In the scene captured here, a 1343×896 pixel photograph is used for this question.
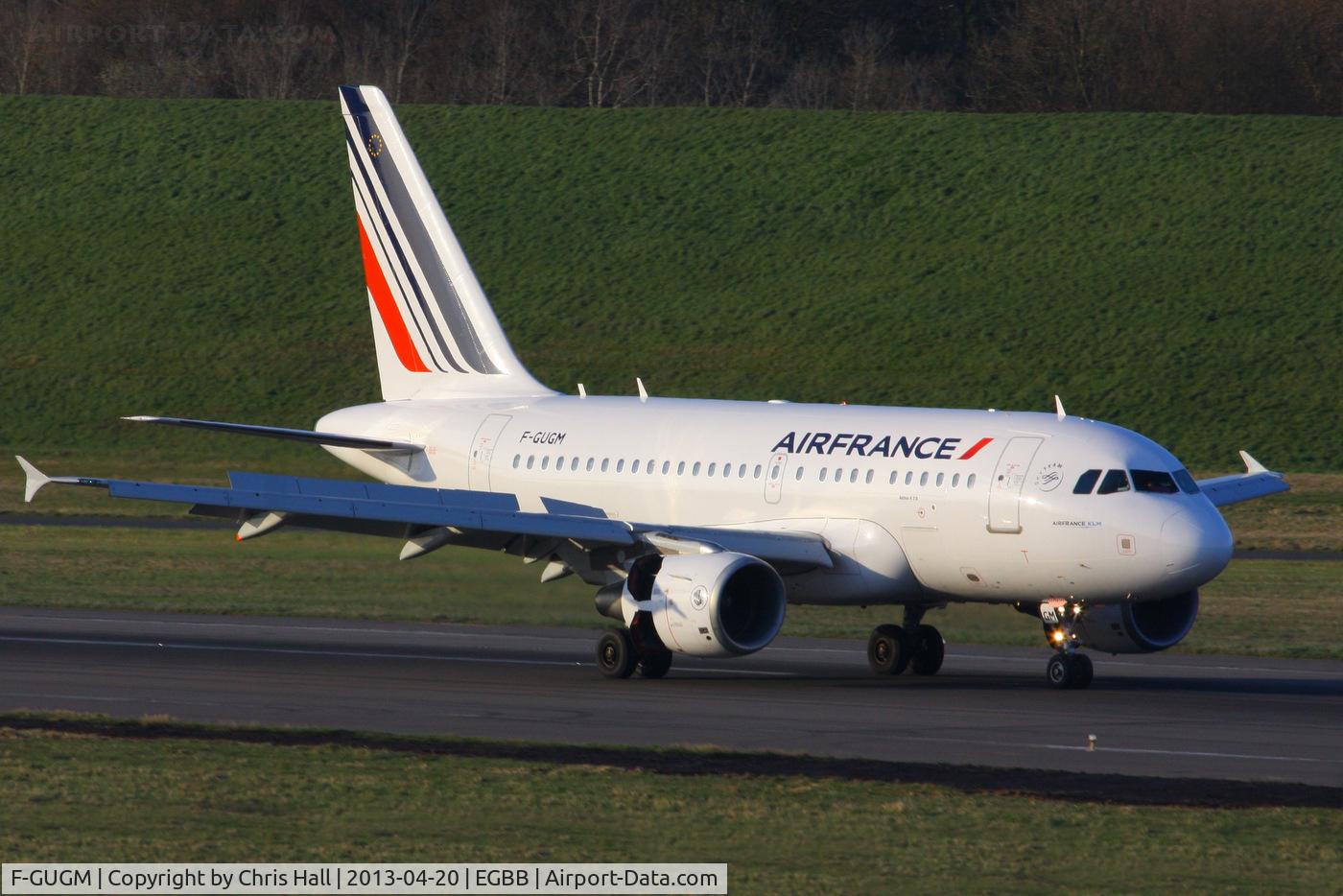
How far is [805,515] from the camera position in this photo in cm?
2852

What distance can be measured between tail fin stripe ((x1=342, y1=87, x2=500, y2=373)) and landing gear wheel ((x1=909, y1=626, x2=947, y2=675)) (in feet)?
32.5

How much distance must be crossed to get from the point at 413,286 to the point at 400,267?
457 mm

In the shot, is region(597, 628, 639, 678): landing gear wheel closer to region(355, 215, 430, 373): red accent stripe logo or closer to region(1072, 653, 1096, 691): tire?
region(1072, 653, 1096, 691): tire

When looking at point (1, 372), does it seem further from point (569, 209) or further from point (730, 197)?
point (730, 197)

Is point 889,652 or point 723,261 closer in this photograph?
point 889,652

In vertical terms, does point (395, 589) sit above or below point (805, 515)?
below

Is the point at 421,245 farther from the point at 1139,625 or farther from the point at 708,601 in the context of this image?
the point at 1139,625

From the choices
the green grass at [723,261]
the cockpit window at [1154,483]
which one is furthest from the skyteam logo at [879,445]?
the green grass at [723,261]

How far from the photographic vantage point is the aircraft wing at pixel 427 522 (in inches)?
1049

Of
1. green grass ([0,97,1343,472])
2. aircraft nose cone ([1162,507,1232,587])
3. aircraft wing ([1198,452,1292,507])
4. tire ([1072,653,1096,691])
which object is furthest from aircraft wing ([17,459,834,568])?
green grass ([0,97,1343,472])

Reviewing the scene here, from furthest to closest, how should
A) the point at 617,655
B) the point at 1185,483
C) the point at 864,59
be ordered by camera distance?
1. the point at 864,59
2. the point at 617,655
3. the point at 1185,483

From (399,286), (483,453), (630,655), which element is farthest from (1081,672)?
(399,286)

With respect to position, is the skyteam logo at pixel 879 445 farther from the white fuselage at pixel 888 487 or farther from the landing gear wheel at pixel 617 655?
the landing gear wheel at pixel 617 655
